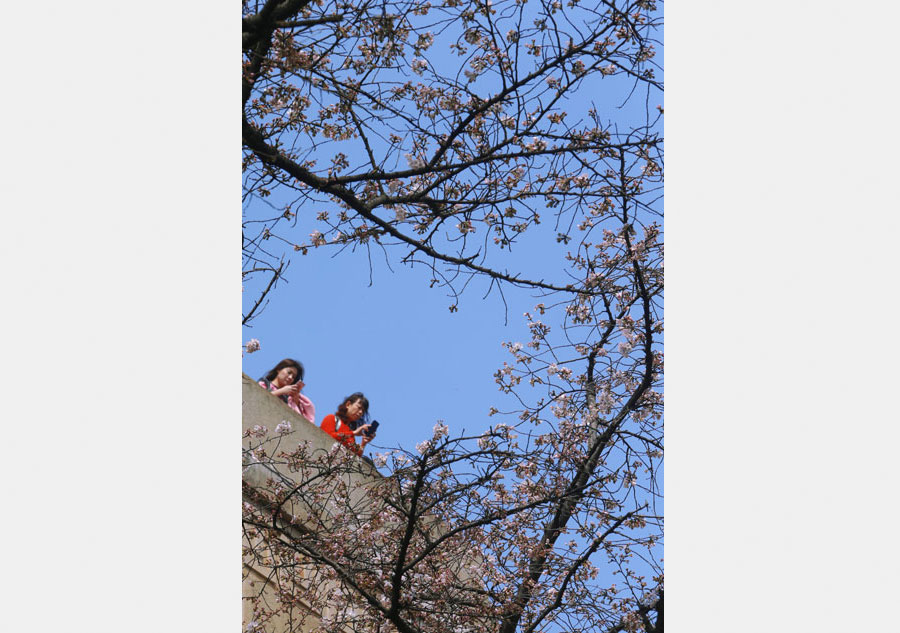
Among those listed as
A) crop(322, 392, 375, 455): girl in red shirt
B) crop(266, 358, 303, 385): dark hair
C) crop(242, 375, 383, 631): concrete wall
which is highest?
crop(266, 358, 303, 385): dark hair

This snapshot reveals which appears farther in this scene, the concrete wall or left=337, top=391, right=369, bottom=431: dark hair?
the concrete wall

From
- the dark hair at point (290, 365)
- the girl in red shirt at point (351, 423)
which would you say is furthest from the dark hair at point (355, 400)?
the dark hair at point (290, 365)

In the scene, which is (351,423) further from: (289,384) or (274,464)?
(274,464)

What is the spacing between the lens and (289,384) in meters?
2.01

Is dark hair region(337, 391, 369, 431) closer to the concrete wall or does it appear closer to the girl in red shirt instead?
the girl in red shirt

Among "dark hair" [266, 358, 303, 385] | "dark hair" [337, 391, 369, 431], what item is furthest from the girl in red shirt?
"dark hair" [266, 358, 303, 385]

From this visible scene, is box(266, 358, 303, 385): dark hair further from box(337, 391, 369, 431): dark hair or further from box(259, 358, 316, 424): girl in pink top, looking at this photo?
box(337, 391, 369, 431): dark hair

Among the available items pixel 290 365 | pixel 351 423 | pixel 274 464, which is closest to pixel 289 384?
pixel 290 365

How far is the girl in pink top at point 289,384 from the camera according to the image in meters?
1.99

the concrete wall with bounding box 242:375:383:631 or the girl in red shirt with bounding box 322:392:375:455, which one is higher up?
the girl in red shirt with bounding box 322:392:375:455

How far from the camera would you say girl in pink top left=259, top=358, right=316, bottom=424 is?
199cm
